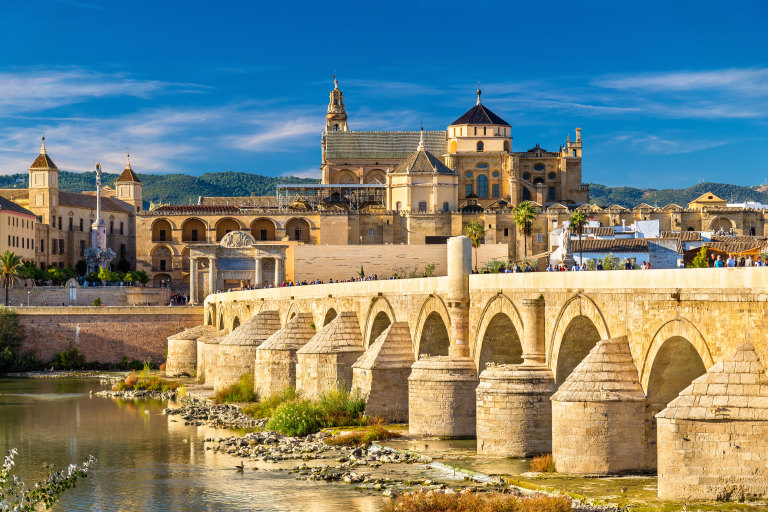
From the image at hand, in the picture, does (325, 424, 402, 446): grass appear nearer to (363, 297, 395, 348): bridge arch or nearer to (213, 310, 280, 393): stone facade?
(363, 297, 395, 348): bridge arch

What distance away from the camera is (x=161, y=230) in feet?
338

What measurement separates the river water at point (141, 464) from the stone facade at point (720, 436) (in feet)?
19.7

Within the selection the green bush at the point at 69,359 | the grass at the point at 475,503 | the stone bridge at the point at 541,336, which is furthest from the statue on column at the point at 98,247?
the grass at the point at 475,503

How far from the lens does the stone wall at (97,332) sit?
6694 cm

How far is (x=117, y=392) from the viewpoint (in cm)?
5156

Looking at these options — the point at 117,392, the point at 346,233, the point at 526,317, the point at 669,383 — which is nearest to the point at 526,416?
the point at 526,317

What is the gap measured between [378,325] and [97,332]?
34.0m

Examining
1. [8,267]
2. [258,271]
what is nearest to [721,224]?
[258,271]

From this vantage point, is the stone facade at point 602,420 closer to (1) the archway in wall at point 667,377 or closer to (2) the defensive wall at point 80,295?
(1) the archway in wall at point 667,377

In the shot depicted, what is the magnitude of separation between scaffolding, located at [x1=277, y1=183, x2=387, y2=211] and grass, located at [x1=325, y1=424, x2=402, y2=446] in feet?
239

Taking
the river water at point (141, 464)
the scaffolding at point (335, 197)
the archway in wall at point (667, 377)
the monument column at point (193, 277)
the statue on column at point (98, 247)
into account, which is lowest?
the river water at point (141, 464)

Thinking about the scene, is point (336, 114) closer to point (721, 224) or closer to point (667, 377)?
point (721, 224)

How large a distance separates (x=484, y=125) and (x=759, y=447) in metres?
86.9

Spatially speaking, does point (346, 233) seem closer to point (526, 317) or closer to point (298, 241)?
point (298, 241)
